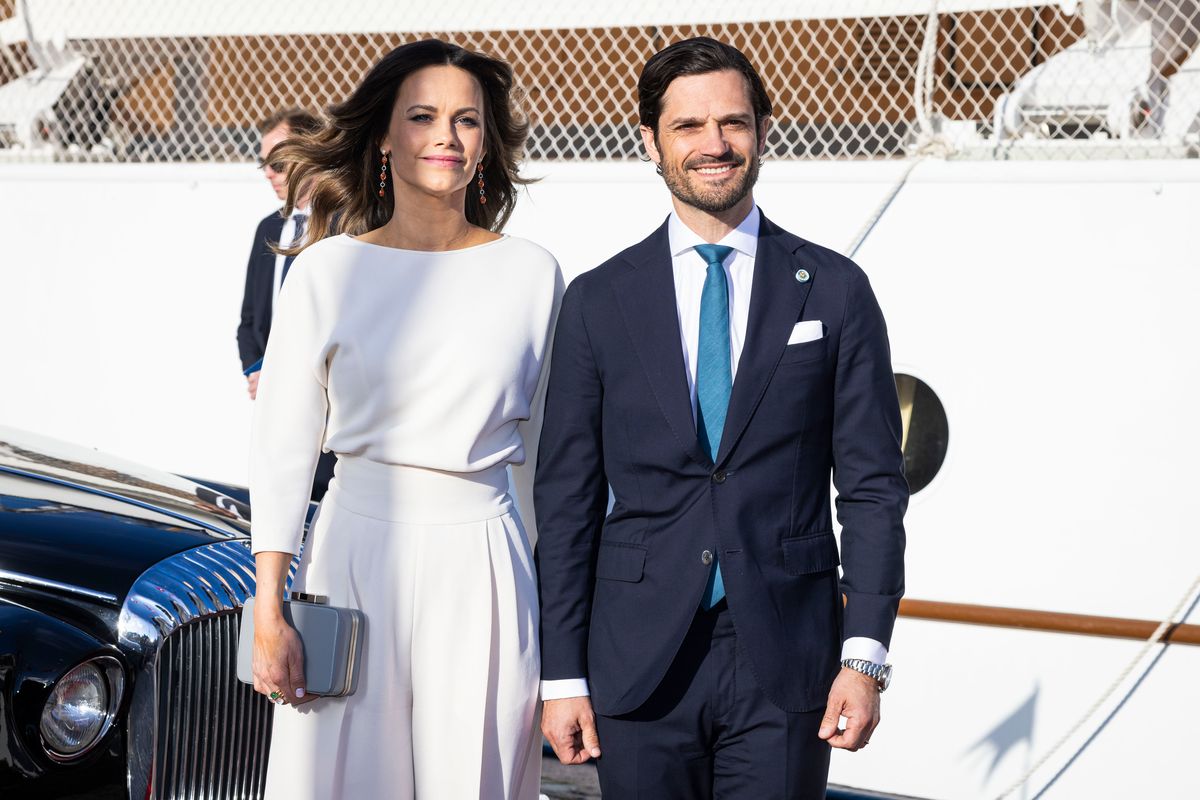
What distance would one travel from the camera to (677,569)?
2.31 m

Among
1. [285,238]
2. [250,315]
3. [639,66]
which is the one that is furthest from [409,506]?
[639,66]

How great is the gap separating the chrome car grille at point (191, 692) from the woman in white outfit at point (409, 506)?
1.54ft

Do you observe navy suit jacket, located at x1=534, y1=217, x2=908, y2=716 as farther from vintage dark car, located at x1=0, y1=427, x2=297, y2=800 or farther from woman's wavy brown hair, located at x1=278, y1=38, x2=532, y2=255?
vintage dark car, located at x1=0, y1=427, x2=297, y2=800

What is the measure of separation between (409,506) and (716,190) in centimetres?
83

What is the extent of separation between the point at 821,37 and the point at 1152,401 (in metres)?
3.89

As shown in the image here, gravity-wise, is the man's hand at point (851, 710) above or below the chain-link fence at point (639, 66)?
below

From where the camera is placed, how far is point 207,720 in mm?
2885

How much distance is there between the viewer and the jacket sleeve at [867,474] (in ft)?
7.47

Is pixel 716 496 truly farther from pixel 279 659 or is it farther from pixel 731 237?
pixel 279 659

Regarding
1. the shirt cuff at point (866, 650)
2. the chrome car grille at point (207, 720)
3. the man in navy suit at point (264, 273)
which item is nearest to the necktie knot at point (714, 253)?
the shirt cuff at point (866, 650)

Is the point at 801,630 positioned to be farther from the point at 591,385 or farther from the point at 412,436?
the point at 412,436

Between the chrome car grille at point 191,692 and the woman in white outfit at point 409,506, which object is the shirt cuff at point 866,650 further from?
the chrome car grille at point 191,692

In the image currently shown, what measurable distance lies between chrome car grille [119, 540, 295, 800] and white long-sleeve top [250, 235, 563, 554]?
0.56 metres

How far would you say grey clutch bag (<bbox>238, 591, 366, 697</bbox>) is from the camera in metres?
2.31
